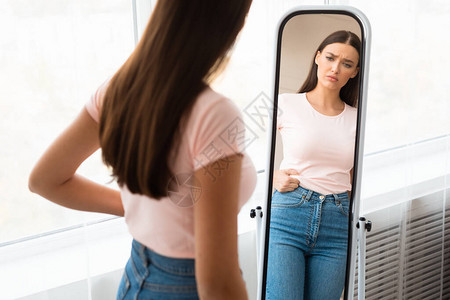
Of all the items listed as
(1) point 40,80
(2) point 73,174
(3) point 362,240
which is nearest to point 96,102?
(2) point 73,174

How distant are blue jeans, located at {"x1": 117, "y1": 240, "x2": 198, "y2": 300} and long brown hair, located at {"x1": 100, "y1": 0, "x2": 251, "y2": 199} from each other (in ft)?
0.41

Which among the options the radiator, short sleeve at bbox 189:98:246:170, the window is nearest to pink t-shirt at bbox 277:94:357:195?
the window

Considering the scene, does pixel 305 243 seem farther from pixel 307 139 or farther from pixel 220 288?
pixel 220 288

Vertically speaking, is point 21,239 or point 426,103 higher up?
point 426,103

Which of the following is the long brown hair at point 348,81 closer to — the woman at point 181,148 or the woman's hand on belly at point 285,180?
the woman's hand on belly at point 285,180

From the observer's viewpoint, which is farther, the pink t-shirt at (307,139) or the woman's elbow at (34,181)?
the pink t-shirt at (307,139)

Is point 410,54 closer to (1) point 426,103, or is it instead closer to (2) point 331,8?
(1) point 426,103

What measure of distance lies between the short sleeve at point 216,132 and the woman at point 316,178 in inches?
23.4

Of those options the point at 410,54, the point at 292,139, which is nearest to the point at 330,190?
the point at 292,139

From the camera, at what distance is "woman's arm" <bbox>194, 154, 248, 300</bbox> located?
2.30ft

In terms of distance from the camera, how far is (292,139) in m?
1.29

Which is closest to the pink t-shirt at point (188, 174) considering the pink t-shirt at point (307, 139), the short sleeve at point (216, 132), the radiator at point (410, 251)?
the short sleeve at point (216, 132)

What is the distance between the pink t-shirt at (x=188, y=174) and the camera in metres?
0.70

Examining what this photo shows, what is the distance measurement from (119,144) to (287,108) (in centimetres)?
60
